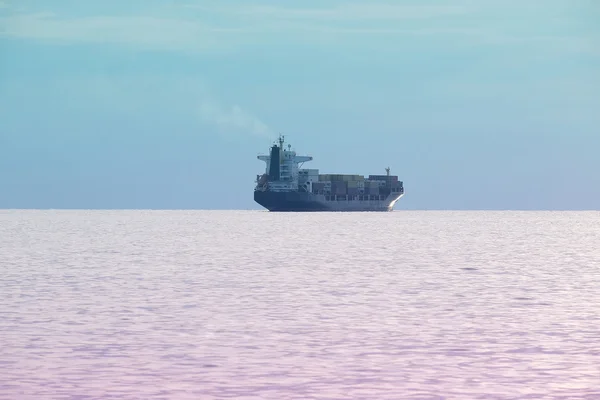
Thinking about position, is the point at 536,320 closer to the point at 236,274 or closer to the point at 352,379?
the point at 352,379

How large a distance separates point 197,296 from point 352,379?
1592 centimetres

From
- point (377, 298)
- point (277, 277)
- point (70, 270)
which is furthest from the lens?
point (70, 270)

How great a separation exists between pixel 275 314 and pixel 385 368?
896cm

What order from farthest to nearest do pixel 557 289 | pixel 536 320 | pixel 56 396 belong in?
pixel 557 289 < pixel 536 320 < pixel 56 396

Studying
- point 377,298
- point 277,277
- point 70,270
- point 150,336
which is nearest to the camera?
point 150,336

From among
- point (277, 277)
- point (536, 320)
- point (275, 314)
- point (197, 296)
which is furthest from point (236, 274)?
point (536, 320)

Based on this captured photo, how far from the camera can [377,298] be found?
1260 inches

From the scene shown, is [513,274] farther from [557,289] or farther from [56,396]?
[56,396]

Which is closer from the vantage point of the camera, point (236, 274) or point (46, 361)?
point (46, 361)

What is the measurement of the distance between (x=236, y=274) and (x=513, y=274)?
10.9m

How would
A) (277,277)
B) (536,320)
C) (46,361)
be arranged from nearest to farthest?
(46,361)
(536,320)
(277,277)

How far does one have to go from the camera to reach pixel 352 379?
1739 centimetres

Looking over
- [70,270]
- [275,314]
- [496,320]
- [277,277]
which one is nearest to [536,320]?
[496,320]

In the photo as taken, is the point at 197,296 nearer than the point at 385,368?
No
